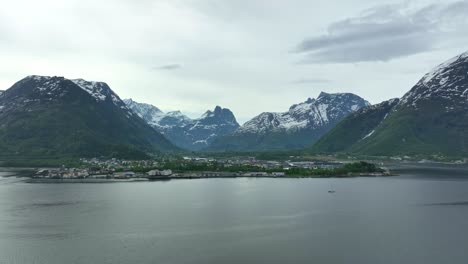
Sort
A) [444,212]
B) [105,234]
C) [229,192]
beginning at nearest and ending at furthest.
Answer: [105,234] → [444,212] → [229,192]

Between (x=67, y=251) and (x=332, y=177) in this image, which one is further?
(x=332, y=177)

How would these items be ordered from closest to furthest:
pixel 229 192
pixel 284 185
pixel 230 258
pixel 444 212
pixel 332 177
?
pixel 230 258, pixel 444 212, pixel 229 192, pixel 284 185, pixel 332 177

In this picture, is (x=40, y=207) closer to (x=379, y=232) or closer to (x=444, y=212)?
(x=379, y=232)

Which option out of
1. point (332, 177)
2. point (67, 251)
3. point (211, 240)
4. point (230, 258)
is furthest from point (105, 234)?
point (332, 177)

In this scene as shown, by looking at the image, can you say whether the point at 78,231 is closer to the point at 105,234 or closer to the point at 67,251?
the point at 105,234

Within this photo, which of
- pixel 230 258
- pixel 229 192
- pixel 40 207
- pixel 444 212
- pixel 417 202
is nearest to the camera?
pixel 230 258

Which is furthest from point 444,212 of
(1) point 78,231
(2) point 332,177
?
(2) point 332,177
